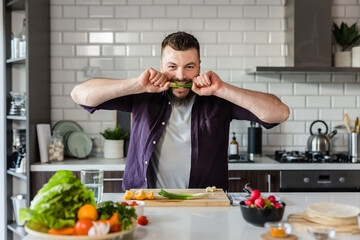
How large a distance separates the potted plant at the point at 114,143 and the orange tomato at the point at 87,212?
262 cm

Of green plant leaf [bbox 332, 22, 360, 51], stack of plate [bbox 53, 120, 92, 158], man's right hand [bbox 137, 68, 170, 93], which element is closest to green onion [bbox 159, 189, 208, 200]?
man's right hand [bbox 137, 68, 170, 93]

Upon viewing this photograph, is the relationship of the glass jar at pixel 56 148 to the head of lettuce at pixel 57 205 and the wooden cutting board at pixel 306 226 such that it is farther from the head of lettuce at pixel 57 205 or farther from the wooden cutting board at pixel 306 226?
the wooden cutting board at pixel 306 226

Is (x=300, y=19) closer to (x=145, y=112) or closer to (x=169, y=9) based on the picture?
(x=169, y=9)

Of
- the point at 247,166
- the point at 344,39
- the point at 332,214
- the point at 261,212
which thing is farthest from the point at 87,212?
the point at 344,39

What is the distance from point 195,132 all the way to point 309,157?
5.73ft

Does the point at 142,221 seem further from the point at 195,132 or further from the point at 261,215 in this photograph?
the point at 195,132

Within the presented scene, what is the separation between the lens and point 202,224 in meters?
1.80

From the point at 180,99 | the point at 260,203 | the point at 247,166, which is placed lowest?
the point at 247,166

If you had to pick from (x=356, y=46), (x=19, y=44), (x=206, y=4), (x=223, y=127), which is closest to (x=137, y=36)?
(x=206, y=4)

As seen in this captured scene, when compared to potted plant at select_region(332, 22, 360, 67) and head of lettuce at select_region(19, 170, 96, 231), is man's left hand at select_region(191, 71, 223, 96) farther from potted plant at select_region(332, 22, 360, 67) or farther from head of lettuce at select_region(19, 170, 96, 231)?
potted plant at select_region(332, 22, 360, 67)

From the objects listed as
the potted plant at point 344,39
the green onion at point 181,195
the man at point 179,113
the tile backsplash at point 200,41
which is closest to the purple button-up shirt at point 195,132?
the man at point 179,113

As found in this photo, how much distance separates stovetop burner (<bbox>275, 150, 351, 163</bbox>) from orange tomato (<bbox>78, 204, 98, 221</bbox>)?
2618 millimetres

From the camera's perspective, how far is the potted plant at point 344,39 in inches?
166

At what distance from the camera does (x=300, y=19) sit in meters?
4.16
